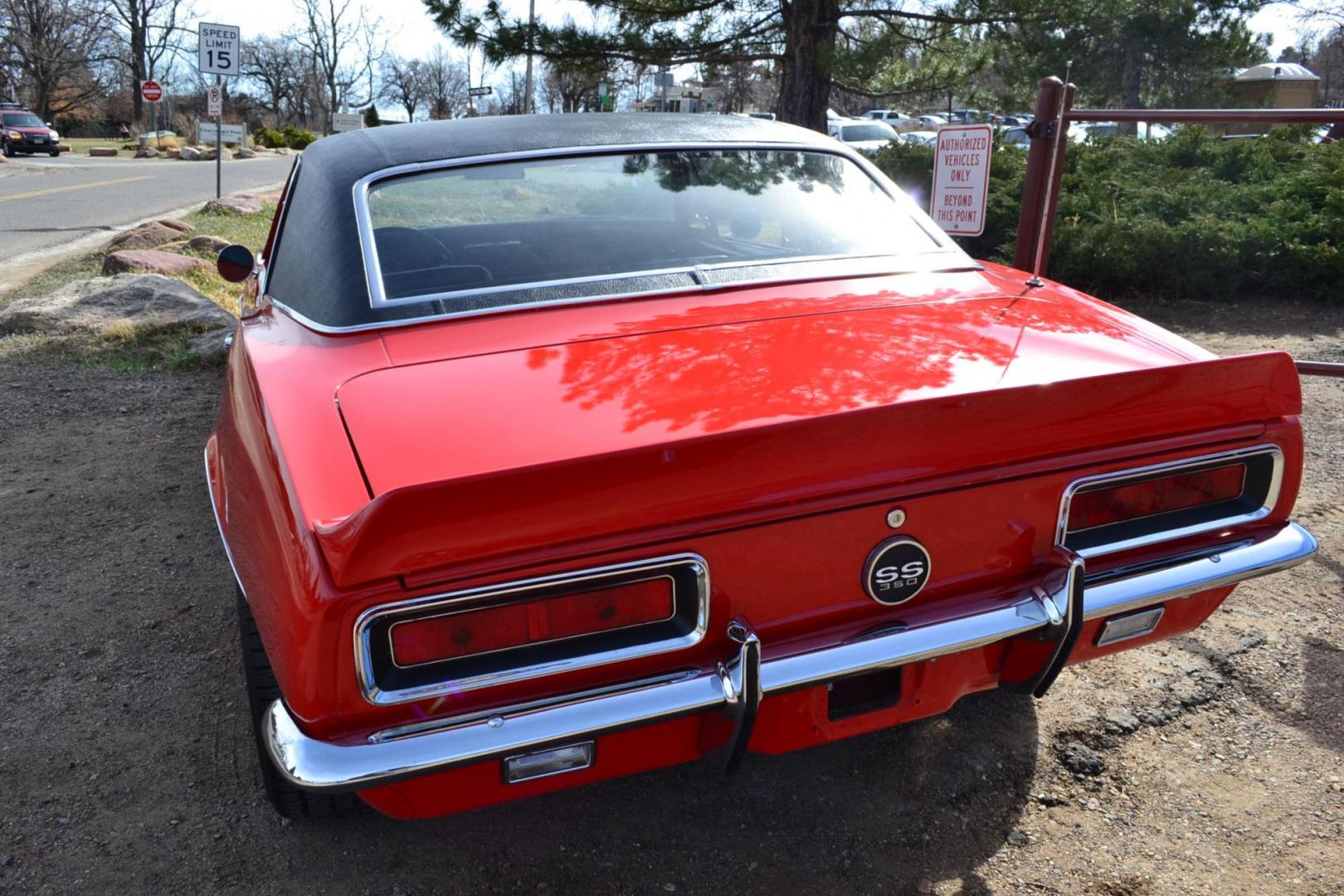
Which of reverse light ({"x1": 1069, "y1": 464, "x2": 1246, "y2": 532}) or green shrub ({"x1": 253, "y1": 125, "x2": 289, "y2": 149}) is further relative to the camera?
green shrub ({"x1": 253, "y1": 125, "x2": 289, "y2": 149})

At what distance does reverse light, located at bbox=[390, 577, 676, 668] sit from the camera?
165 cm

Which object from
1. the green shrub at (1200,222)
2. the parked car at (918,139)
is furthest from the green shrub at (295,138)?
the green shrub at (1200,222)

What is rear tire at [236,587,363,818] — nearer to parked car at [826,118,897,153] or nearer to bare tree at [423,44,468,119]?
parked car at [826,118,897,153]

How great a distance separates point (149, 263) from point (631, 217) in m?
6.87

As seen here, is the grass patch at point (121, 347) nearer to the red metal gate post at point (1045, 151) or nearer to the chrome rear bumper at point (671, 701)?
the red metal gate post at point (1045, 151)

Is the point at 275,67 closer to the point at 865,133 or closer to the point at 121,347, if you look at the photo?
the point at 865,133

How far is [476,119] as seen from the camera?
3230 millimetres

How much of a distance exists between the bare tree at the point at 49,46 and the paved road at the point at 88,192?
68.7ft

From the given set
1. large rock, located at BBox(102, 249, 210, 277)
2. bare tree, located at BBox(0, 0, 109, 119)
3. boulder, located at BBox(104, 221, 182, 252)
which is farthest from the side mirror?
bare tree, located at BBox(0, 0, 109, 119)

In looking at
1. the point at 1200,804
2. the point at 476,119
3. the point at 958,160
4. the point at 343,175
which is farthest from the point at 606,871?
the point at 958,160

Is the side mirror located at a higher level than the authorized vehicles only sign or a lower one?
lower

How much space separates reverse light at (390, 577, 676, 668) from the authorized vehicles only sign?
155 inches

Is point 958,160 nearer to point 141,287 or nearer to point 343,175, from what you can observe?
point 343,175

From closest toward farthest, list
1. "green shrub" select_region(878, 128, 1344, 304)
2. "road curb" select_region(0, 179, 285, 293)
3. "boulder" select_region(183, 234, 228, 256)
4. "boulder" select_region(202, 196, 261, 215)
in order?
1. "green shrub" select_region(878, 128, 1344, 304)
2. "road curb" select_region(0, 179, 285, 293)
3. "boulder" select_region(183, 234, 228, 256)
4. "boulder" select_region(202, 196, 261, 215)
